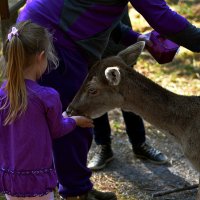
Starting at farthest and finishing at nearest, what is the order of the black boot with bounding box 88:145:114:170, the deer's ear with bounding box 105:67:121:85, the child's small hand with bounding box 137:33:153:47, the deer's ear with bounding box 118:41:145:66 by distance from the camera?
the black boot with bounding box 88:145:114:170 → the child's small hand with bounding box 137:33:153:47 → the deer's ear with bounding box 118:41:145:66 → the deer's ear with bounding box 105:67:121:85

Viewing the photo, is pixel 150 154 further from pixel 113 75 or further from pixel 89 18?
pixel 89 18

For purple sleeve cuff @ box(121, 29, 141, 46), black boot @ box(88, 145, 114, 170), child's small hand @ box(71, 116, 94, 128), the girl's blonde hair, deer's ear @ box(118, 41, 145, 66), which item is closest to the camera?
the girl's blonde hair

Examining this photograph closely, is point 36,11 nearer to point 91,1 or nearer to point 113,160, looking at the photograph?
point 91,1

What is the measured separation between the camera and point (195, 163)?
4.52 metres

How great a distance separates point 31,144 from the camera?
11.7 ft

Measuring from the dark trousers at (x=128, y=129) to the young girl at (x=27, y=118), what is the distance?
7.67 ft

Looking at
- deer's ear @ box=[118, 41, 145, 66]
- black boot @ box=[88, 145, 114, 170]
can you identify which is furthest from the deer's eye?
black boot @ box=[88, 145, 114, 170]

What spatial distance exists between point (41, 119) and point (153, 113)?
1477 millimetres

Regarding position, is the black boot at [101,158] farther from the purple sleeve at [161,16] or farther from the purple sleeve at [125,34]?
the purple sleeve at [161,16]

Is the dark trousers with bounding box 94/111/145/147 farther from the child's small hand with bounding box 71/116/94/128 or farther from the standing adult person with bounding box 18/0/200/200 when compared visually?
the child's small hand with bounding box 71/116/94/128

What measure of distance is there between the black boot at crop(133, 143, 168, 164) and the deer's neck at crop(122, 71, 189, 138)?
1457 mm

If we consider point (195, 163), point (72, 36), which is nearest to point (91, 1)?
point (72, 36)

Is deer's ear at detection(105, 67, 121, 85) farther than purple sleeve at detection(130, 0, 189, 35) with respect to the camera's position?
Yes

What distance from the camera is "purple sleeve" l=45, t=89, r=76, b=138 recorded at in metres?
3.53
